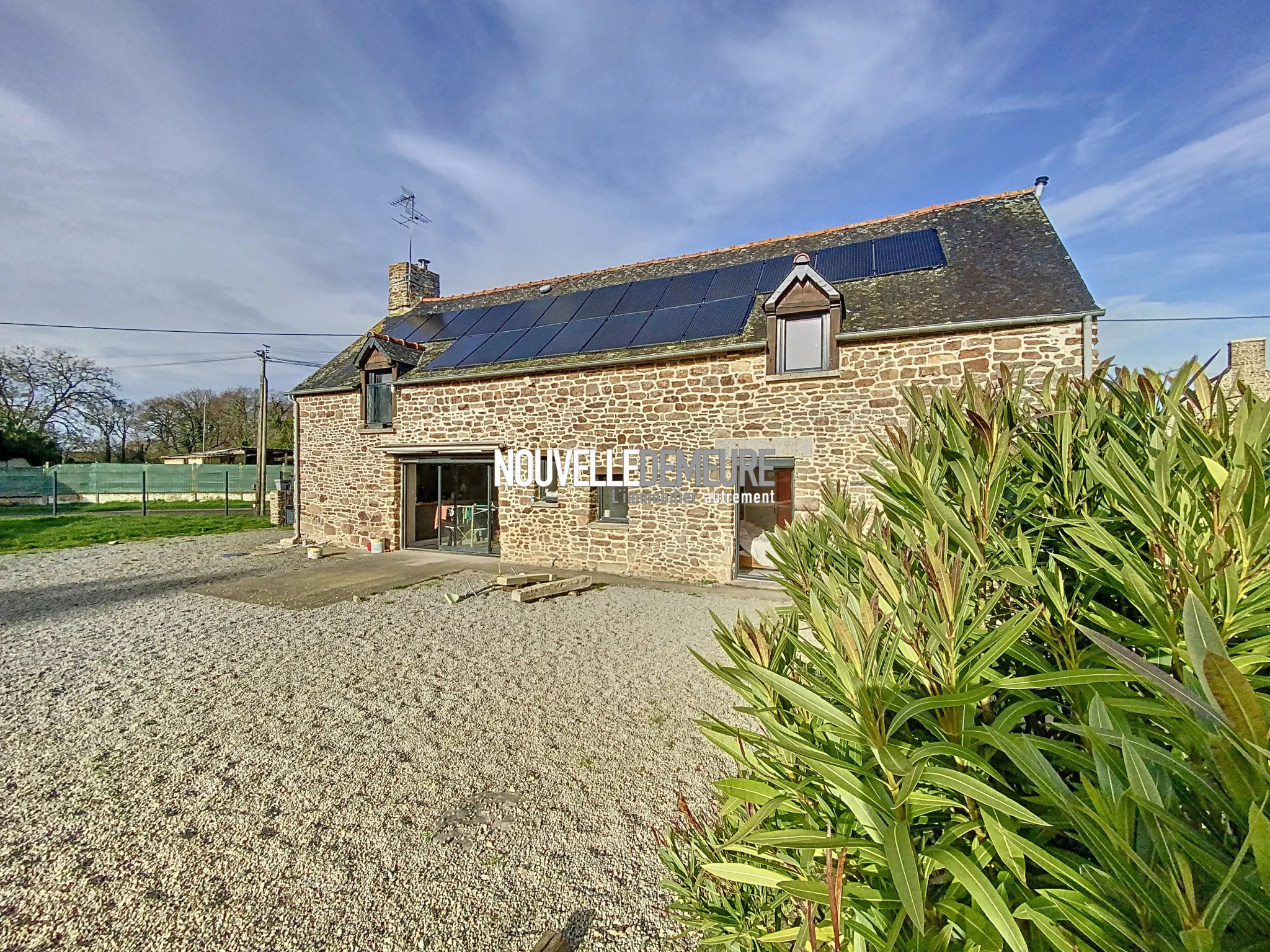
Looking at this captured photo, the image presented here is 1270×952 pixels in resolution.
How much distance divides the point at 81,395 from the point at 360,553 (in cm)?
3635

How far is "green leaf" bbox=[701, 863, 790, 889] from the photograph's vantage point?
49.6 inches

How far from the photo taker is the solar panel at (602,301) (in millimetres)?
11922

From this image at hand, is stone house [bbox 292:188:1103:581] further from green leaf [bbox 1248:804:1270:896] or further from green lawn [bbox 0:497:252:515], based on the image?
green lawn [bbox 0:497:252:515]

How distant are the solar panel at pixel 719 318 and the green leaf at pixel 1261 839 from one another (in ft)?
30.7

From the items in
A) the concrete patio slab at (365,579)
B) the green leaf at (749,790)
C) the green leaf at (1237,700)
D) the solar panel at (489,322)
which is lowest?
the concrete patio slab at (365,579)

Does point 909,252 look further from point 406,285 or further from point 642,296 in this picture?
point 406,285

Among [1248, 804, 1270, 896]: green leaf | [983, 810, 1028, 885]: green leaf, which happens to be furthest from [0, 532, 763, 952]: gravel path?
[1248, 804, 1270, 896]: green leaf

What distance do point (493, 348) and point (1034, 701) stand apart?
480 inches

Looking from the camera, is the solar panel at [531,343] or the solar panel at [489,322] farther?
the solar panel at [489,322]

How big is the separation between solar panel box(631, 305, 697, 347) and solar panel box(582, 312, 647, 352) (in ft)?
0.61

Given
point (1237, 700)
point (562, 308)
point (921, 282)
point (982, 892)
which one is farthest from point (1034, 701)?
point (562, 308)

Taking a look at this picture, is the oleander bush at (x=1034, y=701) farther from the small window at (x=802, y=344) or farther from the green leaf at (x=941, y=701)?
the small window at (x=802, y=344)

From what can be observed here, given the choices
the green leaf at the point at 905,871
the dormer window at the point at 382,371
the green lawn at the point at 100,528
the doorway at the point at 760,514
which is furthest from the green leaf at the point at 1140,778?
the green lawn at the point at 100,528

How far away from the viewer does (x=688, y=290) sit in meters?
11.5
